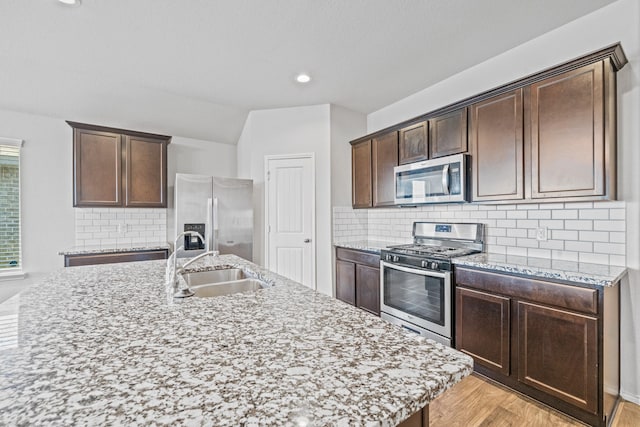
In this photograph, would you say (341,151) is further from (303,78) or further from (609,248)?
(609,248)

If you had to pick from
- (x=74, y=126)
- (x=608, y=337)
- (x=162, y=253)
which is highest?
(x=74, y=126)

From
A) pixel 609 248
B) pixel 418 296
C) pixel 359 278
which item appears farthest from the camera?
pixel 359 278

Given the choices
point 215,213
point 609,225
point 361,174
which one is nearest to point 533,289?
point 609,225

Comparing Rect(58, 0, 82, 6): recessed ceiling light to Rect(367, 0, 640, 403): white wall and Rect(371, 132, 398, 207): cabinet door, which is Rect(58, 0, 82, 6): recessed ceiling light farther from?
Rect(367, 0, 640, 403): white wall

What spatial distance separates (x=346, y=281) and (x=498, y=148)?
217 centimetres

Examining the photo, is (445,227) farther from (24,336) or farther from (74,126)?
(74,126)

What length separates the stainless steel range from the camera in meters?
2.42

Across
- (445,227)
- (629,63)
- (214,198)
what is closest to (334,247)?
(445,227)

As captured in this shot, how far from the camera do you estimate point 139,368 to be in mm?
715

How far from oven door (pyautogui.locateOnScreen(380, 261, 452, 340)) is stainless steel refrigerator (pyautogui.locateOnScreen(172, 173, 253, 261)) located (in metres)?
1.88

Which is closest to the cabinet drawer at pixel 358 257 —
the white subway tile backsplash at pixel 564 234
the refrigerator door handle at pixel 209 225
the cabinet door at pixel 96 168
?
the white subway tile backsplash at pixel 564 234

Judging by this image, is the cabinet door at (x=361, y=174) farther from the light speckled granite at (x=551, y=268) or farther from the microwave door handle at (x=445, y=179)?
the light speckled granite at (x=551, y=268)

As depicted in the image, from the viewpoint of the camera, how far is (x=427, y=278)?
8.29 feet

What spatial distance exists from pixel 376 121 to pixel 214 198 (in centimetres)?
244
